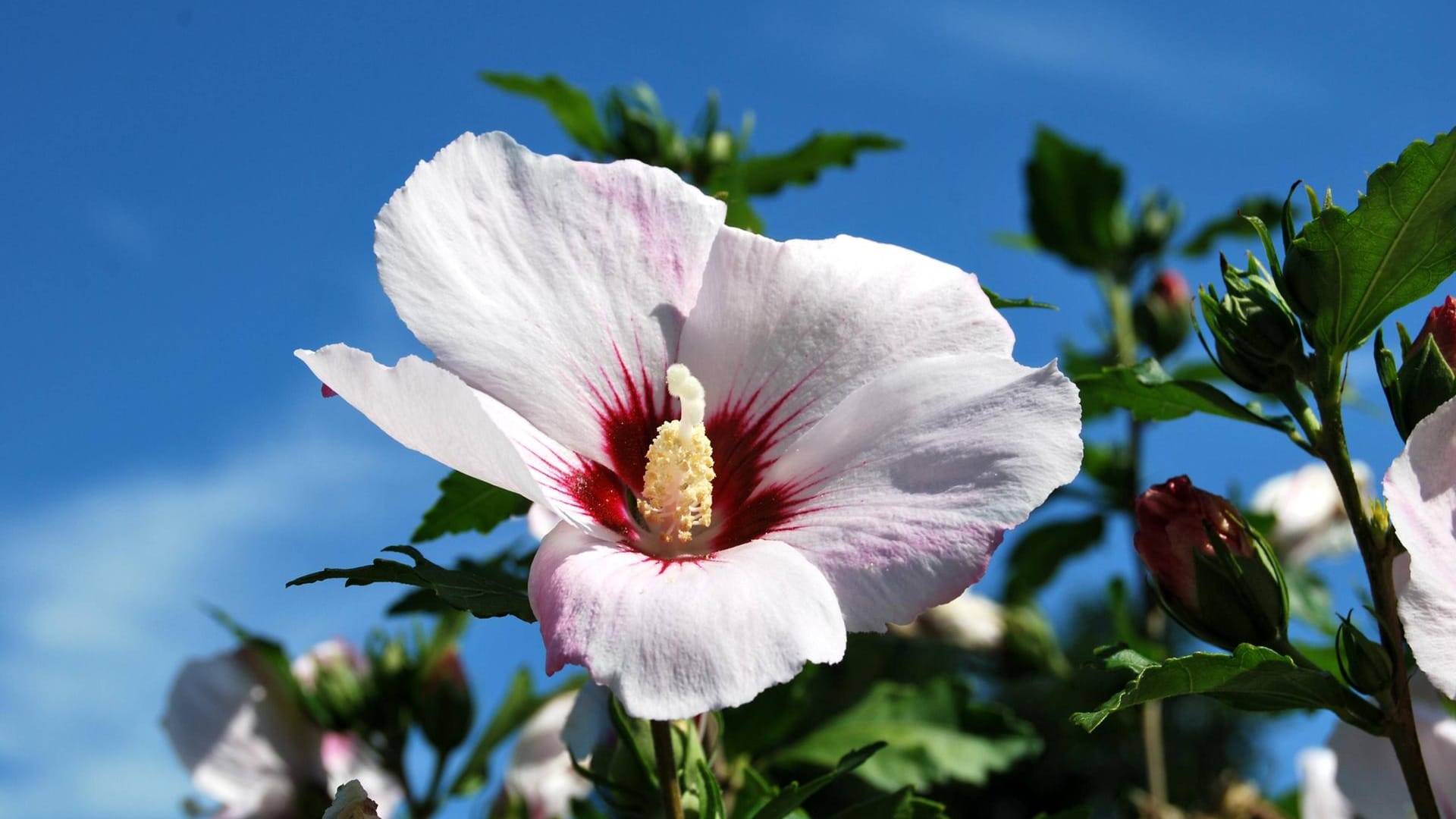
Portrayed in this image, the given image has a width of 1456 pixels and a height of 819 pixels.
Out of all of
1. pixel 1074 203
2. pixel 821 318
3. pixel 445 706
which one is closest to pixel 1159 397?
pixel 821 318

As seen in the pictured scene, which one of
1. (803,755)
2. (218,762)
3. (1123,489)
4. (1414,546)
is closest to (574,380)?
(1414,546)

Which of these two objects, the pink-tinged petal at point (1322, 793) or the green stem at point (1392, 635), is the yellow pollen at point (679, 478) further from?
the pink-tinged petal at point (1322, 793)

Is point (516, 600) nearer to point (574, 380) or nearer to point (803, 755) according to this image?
point (574, 380)

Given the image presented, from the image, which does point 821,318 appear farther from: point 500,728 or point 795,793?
point 500,728

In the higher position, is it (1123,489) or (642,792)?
(1123,489)

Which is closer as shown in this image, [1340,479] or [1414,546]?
[1414,546]

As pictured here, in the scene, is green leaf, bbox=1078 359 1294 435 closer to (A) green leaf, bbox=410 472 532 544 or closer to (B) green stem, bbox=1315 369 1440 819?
(B) green stem, bbox=1315 369 1440 819

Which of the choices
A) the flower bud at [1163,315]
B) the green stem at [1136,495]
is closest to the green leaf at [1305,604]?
the green stem at [1136,495]
